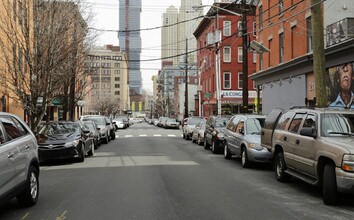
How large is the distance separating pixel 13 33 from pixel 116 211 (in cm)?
1363

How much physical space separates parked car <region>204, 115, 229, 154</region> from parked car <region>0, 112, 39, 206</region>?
10.8 m

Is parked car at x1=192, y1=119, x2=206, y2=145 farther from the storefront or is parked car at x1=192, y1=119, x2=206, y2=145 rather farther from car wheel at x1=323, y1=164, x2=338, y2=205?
car wheel at x1=323, y1=164, x2=338, y2=205

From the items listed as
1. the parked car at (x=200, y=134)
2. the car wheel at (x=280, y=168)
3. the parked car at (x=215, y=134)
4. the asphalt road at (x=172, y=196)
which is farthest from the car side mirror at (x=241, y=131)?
the parked car at (x=200, y=134)

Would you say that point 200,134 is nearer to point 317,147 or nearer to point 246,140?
point 246,140

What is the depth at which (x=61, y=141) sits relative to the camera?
47.1 ft

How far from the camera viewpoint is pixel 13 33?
60.1ft

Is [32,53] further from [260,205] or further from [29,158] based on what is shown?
[260,205]

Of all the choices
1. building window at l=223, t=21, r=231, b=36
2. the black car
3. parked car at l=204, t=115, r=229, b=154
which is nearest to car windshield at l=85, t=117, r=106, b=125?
parked car at l=204, t=115, r=229, b=154

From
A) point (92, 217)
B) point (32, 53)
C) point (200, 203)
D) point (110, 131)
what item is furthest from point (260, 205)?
point (110, 131)

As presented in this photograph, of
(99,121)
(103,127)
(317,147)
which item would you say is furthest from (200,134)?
(317,147)

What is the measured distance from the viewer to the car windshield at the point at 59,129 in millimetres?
15234

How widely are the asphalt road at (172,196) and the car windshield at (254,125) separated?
52.2 inches

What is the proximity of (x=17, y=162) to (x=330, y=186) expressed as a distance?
17.1ft

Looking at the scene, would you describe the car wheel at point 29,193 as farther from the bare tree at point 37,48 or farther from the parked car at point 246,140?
the bare tree at point 37,48
